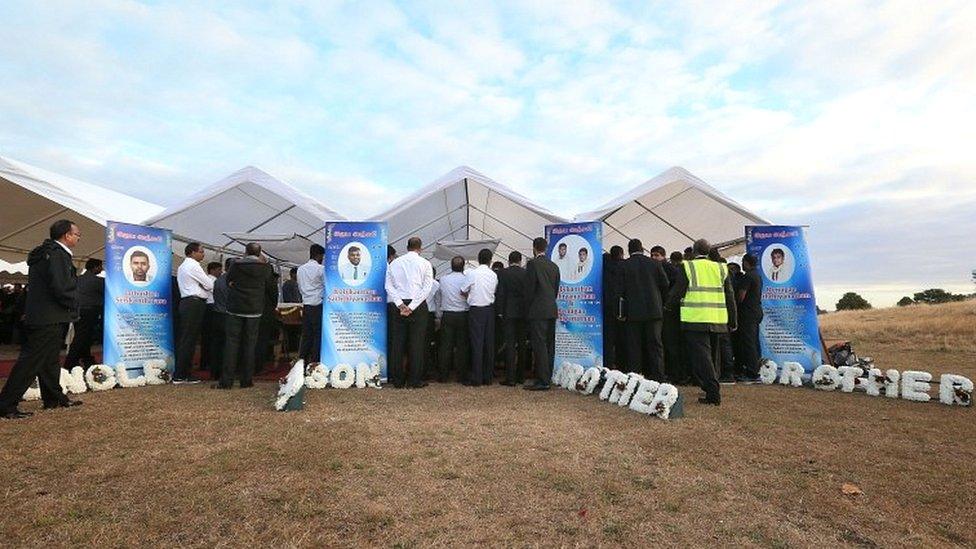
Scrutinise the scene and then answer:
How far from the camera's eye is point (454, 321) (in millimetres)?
7621

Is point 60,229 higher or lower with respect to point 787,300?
higher

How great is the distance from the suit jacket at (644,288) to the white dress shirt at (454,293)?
2309 millimetres

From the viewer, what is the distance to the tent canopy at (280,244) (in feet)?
35.8

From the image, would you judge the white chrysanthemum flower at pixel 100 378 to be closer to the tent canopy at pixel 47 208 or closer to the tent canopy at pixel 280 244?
the tent canopy at pixel 47 208

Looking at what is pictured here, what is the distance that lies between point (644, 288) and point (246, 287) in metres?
5.26

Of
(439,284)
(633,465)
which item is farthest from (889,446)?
(439,284)

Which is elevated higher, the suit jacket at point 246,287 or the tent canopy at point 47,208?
the tent canopy at point 47,208

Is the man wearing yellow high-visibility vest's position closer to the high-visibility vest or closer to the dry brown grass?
the high-visibility vest

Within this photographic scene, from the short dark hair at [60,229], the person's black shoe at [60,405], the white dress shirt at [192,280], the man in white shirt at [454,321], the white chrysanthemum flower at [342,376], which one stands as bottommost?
the person's black shoe at [60,405]

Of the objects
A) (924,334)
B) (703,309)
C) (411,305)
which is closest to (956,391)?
(703,309)

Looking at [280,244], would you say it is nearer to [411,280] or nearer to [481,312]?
[411,280]

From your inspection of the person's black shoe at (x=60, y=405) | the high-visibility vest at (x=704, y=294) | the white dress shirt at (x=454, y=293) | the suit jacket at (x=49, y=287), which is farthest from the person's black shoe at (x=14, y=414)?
the high-visibility vest at (x=704, y=294)

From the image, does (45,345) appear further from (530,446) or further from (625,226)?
(625,226)

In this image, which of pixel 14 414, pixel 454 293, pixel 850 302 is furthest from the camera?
pixel 850 302
